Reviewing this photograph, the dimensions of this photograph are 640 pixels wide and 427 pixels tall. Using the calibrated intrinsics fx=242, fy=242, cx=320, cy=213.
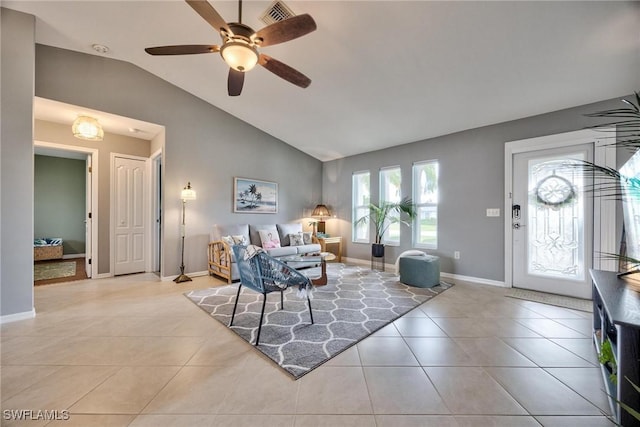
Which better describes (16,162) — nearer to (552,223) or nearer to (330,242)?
(330,242)

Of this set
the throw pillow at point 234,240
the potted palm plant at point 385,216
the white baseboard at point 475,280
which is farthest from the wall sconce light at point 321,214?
the white baseboard at point 475,280

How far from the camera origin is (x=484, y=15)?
7.20ft

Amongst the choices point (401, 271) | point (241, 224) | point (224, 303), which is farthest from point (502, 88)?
point (241, 224)

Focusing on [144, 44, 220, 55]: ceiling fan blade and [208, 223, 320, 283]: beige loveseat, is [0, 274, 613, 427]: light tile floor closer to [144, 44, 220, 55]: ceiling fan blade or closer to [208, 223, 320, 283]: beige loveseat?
[208, 223, 320, 283]: beige loveseat

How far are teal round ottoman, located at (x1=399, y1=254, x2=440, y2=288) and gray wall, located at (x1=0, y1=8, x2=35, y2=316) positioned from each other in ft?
15.4

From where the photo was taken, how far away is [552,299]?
3.18 metres

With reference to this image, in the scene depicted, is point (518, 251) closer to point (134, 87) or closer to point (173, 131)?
point (173, 131)

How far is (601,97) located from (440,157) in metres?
1.97

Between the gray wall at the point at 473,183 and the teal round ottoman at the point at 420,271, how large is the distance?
0.76m

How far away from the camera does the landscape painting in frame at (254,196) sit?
4.96 meters

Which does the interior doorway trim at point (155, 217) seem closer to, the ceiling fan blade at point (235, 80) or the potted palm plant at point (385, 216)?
the ceiling fan blade at point (235, 80)

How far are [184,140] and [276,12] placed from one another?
9.28 feet

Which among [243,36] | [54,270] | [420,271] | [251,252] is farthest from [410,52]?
[54,270]

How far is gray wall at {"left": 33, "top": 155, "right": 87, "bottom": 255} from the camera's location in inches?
237
